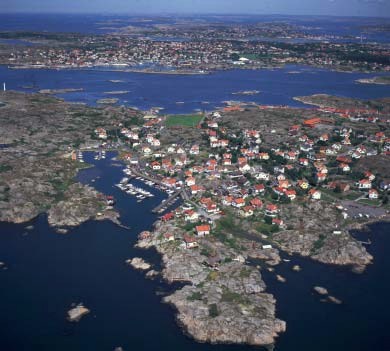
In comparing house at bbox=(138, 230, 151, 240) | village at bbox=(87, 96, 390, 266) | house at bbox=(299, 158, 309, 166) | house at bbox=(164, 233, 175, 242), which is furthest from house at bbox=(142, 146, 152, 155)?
house at bbox=(164, 233, 175, 242)


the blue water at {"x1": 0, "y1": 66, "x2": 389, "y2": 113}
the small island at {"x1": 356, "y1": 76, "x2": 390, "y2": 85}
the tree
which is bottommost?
the blue water at {"x1": 0, "y1": 66, "x2": 389, "y2": 113}

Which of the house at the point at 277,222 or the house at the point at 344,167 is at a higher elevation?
the house at the point at 344,167

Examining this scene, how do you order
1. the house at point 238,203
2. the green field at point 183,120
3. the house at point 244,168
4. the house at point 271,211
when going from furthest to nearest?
the green field at point 183,120 < the house at point 244,168 < the house at point 238,203 < the house at point 271,211

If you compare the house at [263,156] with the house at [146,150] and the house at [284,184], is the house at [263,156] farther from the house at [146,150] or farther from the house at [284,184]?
the house at [146,150]

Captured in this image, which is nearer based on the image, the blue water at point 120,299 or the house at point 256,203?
the blue water at point 120,299

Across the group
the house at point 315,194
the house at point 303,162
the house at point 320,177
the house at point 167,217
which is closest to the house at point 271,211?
the house at point 315,194

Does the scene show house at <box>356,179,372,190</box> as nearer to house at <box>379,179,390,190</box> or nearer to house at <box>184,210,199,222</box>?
house at <box>379,179,390,190</box>

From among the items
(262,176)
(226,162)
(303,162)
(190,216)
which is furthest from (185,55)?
(190,216)
